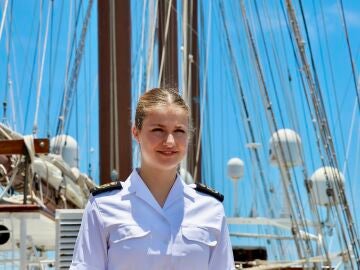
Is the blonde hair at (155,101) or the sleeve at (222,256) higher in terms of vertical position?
the blonde hair at (155,101)

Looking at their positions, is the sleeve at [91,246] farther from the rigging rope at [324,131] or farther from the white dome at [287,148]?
the white dome at [287,148]

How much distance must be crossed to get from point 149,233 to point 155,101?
0.37m

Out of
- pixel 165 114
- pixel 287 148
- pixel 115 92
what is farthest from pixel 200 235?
pixel 287 148

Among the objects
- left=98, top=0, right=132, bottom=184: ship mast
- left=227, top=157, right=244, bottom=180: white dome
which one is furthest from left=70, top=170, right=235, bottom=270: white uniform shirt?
left=227, top=157, right=244, bottom=180: white dome

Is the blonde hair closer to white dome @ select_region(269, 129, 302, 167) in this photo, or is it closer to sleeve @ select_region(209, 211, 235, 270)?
sleeve @ select_region(209, 211, 235, 270)

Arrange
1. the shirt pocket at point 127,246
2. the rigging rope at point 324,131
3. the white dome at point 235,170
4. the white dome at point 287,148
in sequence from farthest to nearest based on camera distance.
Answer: the white dome at point 235,170
the white dome at point 287,148
the rigging rope at point 324,131
the shirt pocket at point 127,246

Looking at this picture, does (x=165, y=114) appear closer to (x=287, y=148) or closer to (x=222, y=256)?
(x=222, y=256)

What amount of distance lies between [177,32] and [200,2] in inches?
144

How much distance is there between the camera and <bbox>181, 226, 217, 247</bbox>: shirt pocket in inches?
87.4

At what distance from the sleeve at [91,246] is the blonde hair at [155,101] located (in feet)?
0.94

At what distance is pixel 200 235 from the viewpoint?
2238 mm

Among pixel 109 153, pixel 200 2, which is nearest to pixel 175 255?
pixel 109 153

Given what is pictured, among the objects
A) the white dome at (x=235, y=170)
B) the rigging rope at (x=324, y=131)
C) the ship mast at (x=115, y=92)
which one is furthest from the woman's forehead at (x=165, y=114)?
the white dome at (x=235, y=170)

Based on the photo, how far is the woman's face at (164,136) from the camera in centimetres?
228
